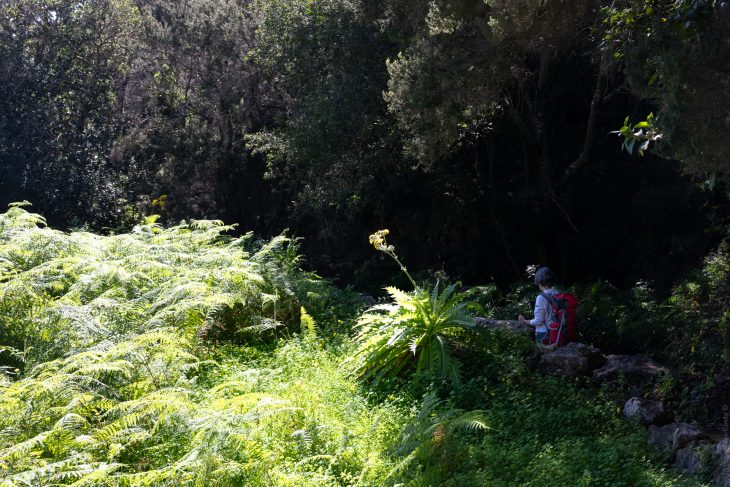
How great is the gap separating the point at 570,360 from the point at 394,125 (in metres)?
8.11

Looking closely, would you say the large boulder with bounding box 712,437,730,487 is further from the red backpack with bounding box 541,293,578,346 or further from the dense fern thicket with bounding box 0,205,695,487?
the red backpack with bounding box 541,293,578,346

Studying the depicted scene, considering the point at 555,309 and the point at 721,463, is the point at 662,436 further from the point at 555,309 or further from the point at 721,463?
the point at 555,309

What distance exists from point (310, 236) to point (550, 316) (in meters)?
12.0

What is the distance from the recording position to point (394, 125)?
582 inches

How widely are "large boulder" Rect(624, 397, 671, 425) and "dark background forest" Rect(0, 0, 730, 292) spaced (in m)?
2.17

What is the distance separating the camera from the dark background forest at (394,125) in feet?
35.5

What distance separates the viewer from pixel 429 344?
7316 mm

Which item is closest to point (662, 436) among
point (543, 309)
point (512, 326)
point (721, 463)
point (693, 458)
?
point (693, 458)

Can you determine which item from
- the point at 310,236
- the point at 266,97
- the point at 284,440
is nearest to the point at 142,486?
the point at 284,440

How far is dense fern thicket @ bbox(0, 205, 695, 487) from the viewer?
200 inches

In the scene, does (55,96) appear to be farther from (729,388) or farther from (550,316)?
(729,388)

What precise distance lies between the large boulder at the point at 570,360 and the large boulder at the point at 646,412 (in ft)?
2.35

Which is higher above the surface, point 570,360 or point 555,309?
point 555,309

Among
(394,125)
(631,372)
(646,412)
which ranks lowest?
(646,412)
